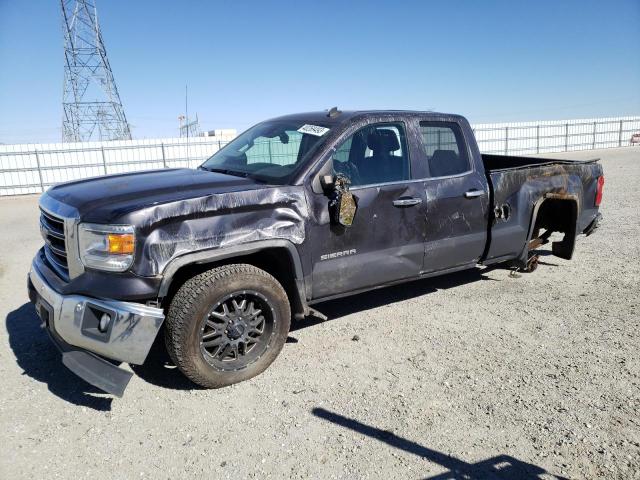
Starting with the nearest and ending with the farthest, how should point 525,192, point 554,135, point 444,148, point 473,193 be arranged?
point 473,193 < point 444,148 < point 525,192 < point 554,135

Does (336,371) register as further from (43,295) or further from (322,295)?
(43,295)

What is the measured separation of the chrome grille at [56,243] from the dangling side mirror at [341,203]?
6.10 feet

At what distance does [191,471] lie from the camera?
2.53 metres

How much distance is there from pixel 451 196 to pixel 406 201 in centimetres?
56

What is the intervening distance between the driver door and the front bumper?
1294mm

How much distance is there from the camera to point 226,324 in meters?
3.28

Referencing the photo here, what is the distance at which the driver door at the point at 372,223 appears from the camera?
364 cm

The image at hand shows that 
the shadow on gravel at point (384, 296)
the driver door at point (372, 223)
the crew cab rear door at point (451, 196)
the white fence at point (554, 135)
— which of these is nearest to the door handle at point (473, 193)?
Result: the crew cab rear door at point (451, 196)

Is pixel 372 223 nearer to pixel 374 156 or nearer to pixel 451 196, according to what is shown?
pixel 374 156

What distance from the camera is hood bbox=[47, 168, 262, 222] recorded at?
295cm

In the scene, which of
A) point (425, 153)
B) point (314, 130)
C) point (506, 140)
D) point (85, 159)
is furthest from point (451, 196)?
point (506, 140)

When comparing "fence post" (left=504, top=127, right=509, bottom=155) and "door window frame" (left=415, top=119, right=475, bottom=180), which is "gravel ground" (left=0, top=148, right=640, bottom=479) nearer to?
"door window frame" (left=415, top=119, right=475, bottom=180)

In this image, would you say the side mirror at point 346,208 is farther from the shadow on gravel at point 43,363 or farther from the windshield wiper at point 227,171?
the shadow on gravel at point 43,363

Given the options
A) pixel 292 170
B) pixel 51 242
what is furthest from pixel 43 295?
pixel 292 170
